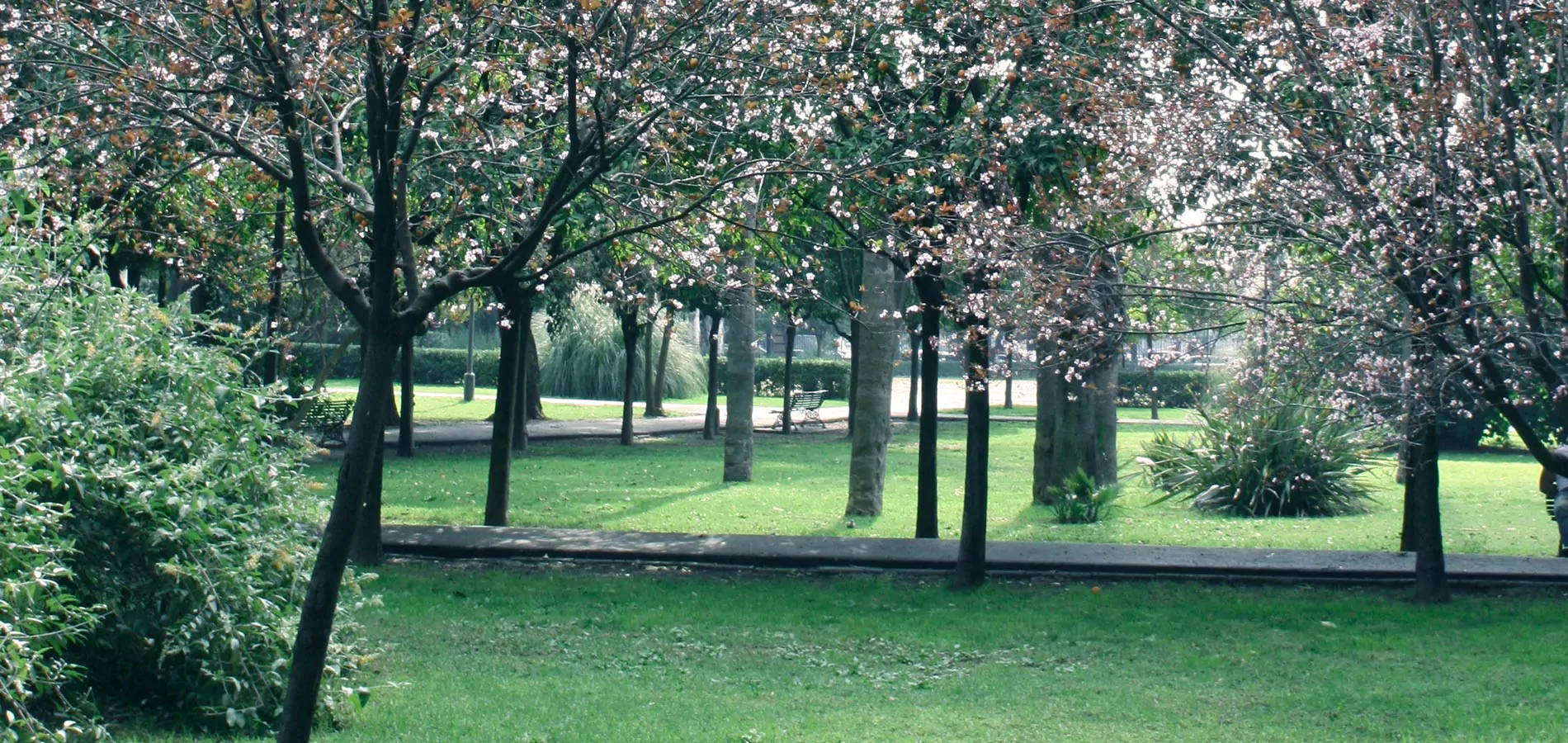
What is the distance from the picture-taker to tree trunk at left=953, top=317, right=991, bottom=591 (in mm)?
10156

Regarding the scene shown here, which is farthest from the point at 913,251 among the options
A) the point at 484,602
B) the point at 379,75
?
the point at 379,75

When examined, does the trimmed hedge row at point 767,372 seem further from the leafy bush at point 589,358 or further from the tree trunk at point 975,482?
the tree trunk at point 975,482

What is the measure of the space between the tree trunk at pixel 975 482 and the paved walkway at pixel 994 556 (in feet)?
2.33

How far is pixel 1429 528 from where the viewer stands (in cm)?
977

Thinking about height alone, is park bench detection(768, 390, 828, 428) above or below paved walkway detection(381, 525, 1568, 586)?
above

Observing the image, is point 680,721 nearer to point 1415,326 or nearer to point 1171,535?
point 1415,326

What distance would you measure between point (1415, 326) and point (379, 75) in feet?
16.5

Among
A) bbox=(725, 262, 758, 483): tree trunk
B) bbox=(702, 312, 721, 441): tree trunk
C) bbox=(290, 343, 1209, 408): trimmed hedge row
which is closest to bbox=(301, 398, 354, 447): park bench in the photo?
bbox=(702, 312, 721, 441): tree trunk

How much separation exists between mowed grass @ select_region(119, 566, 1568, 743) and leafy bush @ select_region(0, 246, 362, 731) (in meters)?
0.40

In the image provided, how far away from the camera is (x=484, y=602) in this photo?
9695mm

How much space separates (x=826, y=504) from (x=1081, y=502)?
135 inches

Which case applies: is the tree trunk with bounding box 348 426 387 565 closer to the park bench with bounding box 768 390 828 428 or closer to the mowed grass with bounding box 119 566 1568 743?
the mowed grass with bounding box 119 566 1568 743

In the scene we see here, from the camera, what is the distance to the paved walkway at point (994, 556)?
10766 millimetres

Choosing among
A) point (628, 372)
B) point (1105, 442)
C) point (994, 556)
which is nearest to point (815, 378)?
point (628, 372)
